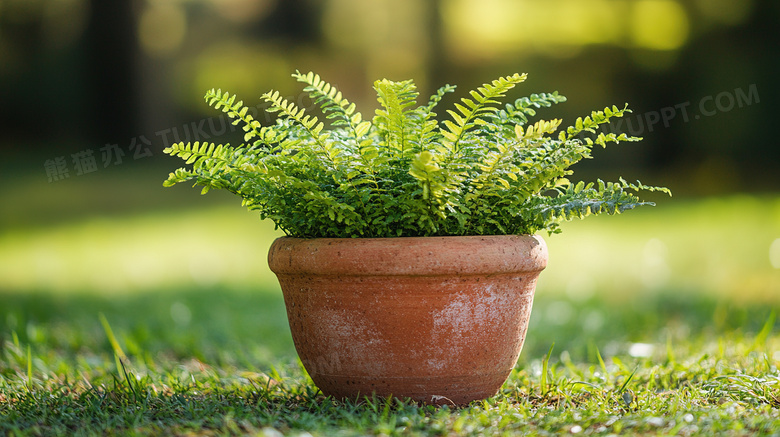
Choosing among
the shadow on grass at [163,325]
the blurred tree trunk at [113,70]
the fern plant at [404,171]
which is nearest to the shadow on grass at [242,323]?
the shadow on grass at [163,325]

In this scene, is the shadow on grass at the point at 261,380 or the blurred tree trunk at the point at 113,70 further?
the blurred tree trunk at the point at 113,70

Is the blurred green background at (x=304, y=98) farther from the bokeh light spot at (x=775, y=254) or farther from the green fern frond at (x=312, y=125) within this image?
the green fern frond at (x=312, y=125)

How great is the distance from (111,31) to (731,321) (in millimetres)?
12893

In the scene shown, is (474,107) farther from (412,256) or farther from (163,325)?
(163,325)

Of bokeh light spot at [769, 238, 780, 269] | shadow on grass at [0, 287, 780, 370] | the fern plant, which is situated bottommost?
shadow on grass at [0, 287, 780, 370]

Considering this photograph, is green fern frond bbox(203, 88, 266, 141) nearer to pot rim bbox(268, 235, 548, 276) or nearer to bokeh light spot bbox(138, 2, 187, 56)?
pot rim bbox(268, 235, 548, 276)

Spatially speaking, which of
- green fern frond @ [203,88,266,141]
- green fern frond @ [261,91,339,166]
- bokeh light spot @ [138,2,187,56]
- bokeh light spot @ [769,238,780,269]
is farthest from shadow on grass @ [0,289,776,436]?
bokeh light spot @ [138,2,187,56]

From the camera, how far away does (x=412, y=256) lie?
7.14 feet

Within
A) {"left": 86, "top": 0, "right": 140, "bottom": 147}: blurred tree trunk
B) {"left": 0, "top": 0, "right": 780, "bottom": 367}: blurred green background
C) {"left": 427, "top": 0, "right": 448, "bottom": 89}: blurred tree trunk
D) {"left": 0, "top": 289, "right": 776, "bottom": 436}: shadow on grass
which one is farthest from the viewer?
{"left": 427, "top": 0, "right": 448, "bottom": 89}: blurred tree trunk

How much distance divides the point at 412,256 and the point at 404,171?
0.98 feet

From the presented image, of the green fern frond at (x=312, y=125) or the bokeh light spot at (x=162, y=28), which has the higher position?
the bokeh light spot at (x=162, y=28)

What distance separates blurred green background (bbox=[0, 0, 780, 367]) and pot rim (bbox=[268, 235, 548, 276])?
5.25m

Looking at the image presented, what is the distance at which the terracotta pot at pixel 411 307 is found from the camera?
7.21 feet

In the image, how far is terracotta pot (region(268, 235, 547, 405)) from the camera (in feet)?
7.21
